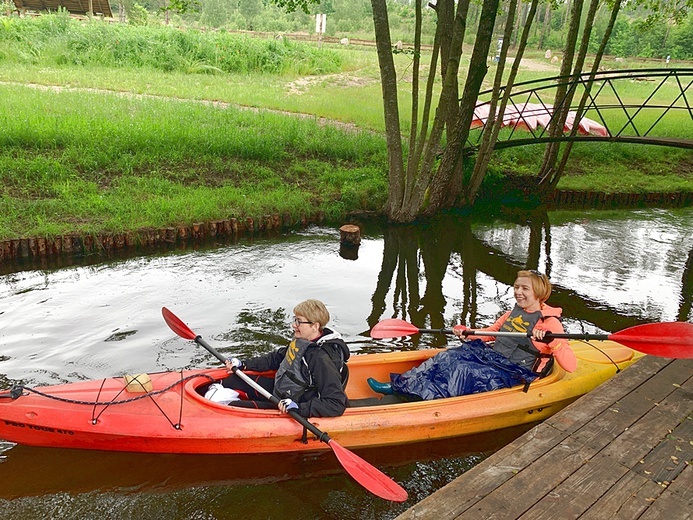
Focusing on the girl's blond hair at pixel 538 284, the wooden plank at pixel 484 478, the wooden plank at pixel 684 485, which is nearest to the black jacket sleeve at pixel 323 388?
the wooden plank at pixel 484 478

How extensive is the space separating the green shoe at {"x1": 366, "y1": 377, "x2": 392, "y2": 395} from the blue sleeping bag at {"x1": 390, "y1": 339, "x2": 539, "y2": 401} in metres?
0.05

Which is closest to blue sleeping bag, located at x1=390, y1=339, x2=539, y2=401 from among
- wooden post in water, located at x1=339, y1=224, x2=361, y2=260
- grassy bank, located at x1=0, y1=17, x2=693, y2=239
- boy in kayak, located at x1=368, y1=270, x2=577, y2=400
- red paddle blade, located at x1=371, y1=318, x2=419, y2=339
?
boy in kayak, located at x1=368, y1=270, x2=577, y2=400

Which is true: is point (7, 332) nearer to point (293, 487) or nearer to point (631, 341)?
point (293, 487)

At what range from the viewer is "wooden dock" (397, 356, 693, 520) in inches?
122

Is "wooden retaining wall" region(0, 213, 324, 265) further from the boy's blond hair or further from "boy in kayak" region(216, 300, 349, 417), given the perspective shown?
the boy's blond hair

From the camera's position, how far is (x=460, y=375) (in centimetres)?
456

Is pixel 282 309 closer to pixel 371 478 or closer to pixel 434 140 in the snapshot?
pixel 371 478

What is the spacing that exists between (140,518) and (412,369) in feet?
7.25

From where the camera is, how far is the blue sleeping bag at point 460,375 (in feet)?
14.8

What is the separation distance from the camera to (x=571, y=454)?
3590mm

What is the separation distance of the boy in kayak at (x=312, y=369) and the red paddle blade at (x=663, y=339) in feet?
6.68

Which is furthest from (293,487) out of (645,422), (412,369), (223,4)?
(223,4)

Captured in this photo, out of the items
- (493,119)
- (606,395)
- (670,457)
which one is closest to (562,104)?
(493,119)

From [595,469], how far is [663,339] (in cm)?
126
